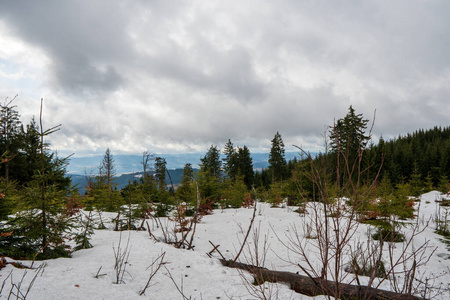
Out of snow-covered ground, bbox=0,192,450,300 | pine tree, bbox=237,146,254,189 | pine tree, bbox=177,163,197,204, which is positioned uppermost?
pine tree, bbox=237,146,254,189

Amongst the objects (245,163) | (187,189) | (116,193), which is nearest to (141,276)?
(116,193)

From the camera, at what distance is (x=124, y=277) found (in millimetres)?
3959

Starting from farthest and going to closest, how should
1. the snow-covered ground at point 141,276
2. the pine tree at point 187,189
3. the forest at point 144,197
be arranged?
the pine tree at point 187,189
the snow-covered ground at point 141,276
the forest at point 144,197

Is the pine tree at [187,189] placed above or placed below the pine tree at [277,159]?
below

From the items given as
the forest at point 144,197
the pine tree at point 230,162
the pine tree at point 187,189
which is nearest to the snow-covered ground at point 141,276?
the forest at point 144,197

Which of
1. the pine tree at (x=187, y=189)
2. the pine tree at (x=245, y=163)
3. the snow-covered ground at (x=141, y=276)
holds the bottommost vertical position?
the snow-covered ground at (x=141, y=276)

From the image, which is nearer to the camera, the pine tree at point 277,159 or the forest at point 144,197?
the forest at point 144,197

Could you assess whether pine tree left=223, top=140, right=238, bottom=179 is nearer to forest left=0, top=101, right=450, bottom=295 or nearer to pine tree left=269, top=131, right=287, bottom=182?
pine tree left=269, top=131, right=287, bottom=182

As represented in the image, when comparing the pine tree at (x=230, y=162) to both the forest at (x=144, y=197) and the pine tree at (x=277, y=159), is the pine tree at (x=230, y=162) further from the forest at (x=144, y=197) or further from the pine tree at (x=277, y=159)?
the forest at (x=144, y=197)

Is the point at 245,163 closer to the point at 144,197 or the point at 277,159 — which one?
the point at 277,159

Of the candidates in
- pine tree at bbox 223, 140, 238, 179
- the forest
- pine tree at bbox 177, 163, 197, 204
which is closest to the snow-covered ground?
the forest

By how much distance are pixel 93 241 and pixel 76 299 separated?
3383 mm

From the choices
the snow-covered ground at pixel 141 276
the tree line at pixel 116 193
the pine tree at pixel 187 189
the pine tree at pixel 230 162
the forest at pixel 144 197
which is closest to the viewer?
the forest at pixel 144 197

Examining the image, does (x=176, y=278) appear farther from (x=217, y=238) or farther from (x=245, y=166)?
(x=245, y=166)
